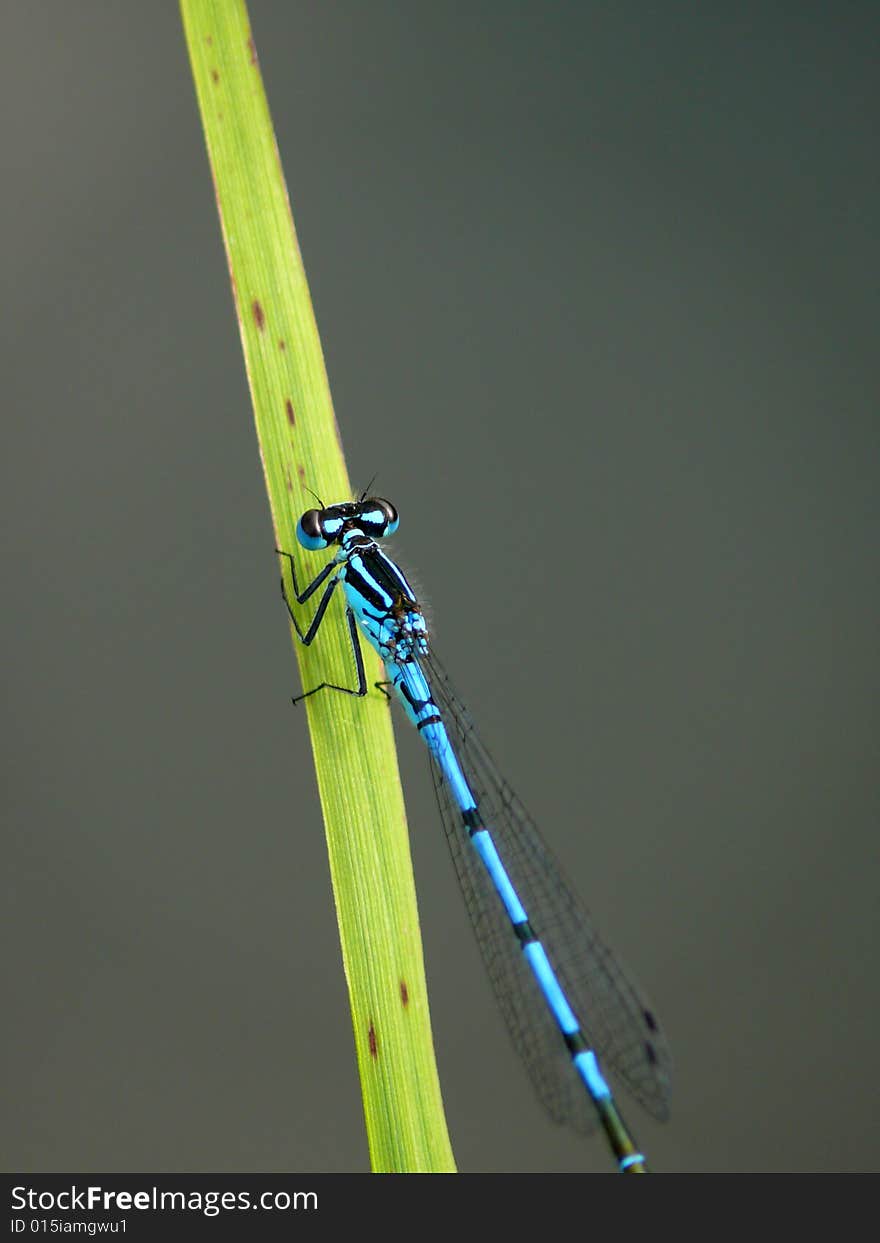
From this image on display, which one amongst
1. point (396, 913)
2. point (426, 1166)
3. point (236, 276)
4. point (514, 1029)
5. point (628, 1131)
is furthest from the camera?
point (514, 1029)

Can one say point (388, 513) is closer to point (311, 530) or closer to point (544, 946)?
point (311, 530)

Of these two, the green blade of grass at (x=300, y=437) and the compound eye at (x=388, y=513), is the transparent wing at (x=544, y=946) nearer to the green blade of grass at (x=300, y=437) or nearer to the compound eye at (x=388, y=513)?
the compound eye at (x=388, y=513)

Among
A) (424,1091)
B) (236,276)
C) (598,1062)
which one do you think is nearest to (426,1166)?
(424,1091)

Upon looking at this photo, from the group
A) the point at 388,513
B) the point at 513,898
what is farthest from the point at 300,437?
the point at 513,898

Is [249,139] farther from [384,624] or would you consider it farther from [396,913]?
[396,913]

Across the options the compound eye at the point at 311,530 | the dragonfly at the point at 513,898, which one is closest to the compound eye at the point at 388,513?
the dragonfly at the point at 513,898
